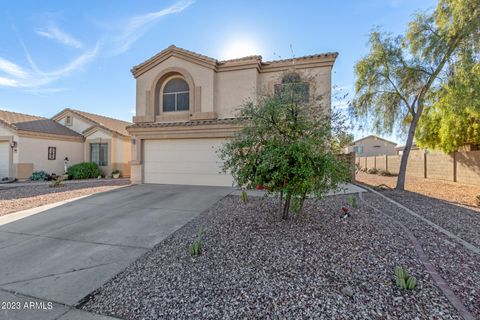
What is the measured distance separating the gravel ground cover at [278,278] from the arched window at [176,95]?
9108 millimetres

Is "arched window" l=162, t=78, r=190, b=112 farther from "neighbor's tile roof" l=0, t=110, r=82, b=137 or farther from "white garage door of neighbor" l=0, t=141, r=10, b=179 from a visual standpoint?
"white garage door of neighbor" l=0, t=141, r=10, b=179

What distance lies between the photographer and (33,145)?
16.0 metres

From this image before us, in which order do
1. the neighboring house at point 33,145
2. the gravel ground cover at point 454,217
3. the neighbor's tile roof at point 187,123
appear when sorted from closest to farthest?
the gravel ground cover at point 454,217, the neighbor's tile roof at point 187,123, the neighboring house at point 33,145

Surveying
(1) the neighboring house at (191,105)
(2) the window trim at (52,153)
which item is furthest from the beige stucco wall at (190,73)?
(2) the window trim at (52,153)

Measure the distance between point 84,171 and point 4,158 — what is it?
4.94 meters

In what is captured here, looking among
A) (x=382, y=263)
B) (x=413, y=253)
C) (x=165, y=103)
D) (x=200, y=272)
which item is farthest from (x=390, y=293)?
(x=165, y=103)

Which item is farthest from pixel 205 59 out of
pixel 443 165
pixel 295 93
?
pixel 443 165

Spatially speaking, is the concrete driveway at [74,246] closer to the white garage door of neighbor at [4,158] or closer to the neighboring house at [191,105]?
the neighboring house at [191,105]

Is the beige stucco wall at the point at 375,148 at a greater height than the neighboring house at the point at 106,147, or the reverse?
the beige stucco wall at the point at 375,148

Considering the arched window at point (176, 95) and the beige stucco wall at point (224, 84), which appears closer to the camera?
the beige stucco wall at point (224, 84)

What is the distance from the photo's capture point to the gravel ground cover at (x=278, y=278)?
8.95 ft

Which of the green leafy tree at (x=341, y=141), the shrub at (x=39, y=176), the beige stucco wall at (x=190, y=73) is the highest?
the beige stucco wall at (x=190, y=73)

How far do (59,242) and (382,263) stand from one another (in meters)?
6.27

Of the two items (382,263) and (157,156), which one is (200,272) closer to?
(382,263)
